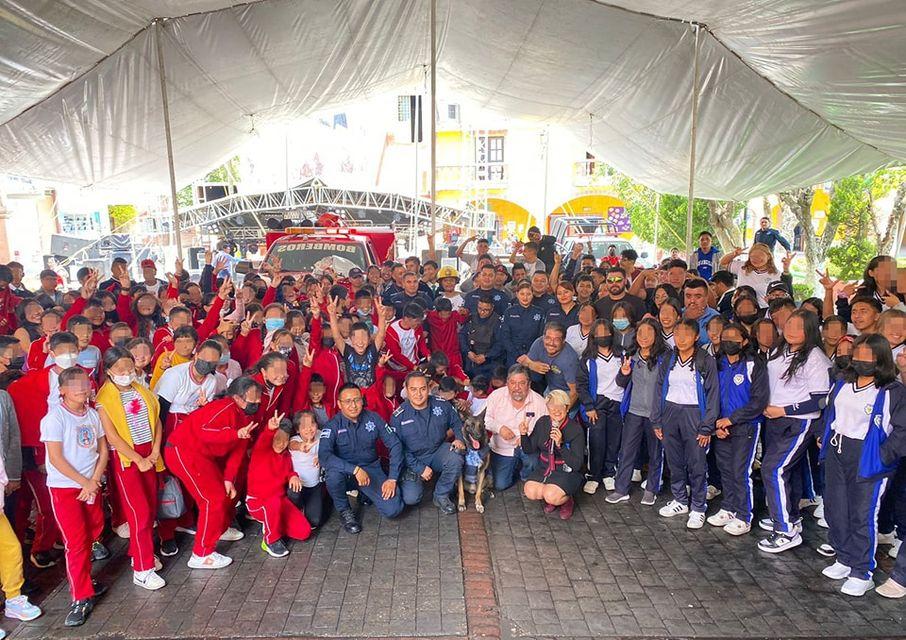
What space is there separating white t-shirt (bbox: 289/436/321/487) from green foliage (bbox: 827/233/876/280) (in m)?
13.3

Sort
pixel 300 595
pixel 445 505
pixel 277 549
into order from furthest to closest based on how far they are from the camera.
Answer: pixel 445 505 → pixel 277 549 → pixel 300 595

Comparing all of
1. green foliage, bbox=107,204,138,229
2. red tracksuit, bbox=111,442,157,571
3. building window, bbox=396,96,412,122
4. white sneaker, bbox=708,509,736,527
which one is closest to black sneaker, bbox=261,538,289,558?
red tracksuit, bbox=111,442,157,571

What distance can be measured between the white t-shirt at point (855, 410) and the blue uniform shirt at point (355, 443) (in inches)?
125

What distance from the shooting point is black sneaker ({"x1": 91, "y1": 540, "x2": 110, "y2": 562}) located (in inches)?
176

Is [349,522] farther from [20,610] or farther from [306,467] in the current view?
[20,610]

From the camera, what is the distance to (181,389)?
459 centimetres

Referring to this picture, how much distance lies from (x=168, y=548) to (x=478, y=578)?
229 centimetres

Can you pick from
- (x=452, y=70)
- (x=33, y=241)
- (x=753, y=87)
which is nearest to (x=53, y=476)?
(x=753, y=87)

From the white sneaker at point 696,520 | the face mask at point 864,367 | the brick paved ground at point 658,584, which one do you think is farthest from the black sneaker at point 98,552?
the face mask at point 864,367

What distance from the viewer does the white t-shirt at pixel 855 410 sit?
3.83 metres

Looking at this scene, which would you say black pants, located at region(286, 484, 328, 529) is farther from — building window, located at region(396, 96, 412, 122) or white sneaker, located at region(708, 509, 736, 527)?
building window, located at region(396, 96, 412, 122)

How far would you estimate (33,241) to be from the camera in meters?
23.4

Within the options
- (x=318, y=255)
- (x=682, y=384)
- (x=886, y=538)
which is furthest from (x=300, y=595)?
(x=318, y=255)

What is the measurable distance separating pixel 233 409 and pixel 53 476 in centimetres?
112
